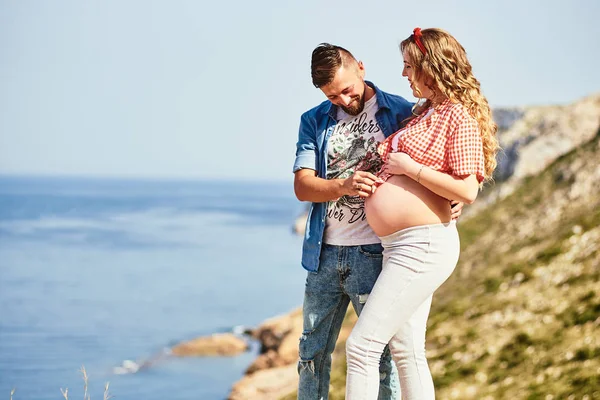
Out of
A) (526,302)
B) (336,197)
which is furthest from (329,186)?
(526,302)

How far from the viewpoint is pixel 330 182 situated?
4.64 m

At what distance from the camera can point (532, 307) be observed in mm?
13102

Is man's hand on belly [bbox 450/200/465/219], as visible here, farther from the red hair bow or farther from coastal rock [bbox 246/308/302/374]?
coastal rock [bbox 246/308/302/374]

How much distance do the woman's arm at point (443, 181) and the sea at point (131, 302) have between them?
11.8 feet

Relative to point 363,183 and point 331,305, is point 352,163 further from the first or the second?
point 331,305

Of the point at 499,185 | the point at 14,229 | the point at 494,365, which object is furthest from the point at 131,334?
the point at 14,229

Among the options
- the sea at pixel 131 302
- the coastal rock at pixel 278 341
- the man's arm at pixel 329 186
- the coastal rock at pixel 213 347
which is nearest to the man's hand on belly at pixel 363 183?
the man's arm at pixel 329 186

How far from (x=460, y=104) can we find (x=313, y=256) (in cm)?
132

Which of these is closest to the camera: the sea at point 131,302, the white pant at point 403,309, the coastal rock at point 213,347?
the white pant at point 403,309

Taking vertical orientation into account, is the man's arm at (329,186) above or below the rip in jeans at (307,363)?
above

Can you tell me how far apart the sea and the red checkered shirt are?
3.65 meters

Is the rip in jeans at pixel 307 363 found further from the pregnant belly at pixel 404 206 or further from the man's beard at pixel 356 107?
the man's beard at pixel 356 107

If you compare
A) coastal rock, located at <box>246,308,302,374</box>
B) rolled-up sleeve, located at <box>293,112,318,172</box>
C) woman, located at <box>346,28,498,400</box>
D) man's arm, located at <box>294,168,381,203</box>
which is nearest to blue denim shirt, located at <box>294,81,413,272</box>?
rolled-up sleeve, located at <box>293,112,318,172</box>

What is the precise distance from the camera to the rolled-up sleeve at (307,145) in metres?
4.95
